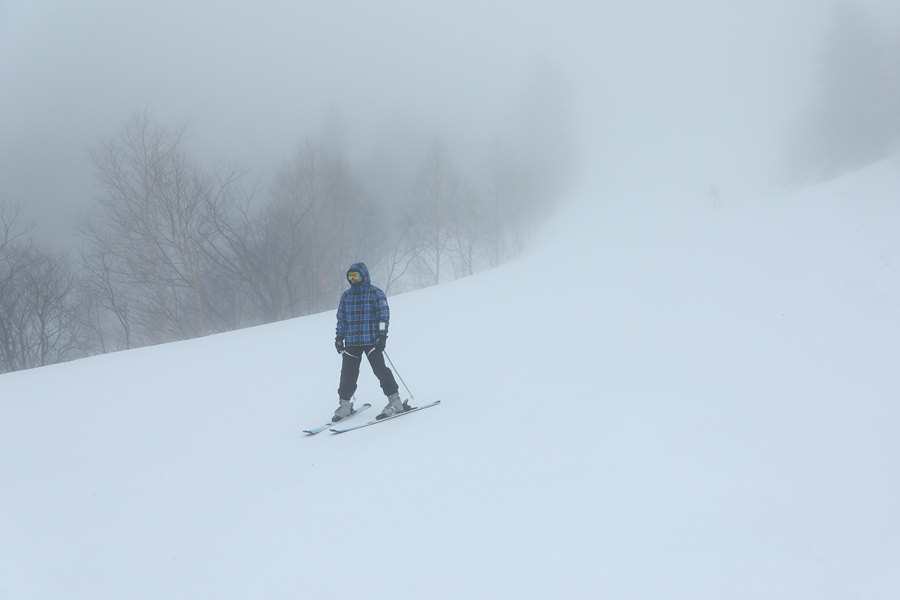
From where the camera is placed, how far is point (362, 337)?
6086 millimetres

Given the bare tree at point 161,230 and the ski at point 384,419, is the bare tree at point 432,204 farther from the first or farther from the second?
the ski at point 384,419

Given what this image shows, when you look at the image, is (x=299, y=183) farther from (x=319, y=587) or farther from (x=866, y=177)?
(x=319, y=587)

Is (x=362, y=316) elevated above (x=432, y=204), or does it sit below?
below

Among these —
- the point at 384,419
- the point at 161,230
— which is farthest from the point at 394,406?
the point at 161,230

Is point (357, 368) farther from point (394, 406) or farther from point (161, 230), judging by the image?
point (161, 230)

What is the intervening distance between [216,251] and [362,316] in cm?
2510

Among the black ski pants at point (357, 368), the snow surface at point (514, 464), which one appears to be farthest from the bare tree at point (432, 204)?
the black ski pants at point (357, 368)

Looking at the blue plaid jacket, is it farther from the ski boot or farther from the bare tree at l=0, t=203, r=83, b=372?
the bare tree at l=0, t=203, r=83, b=372

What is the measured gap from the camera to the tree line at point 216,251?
25.1 m

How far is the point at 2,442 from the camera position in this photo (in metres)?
6.28

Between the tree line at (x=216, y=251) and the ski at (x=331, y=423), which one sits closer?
the ski at (x=331, y=423)

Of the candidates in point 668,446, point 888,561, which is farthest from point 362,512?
point 888,561

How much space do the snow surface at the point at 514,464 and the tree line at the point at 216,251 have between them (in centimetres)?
1757

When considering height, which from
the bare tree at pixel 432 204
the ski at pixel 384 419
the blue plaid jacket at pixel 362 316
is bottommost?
the ski at pixel 384 419
